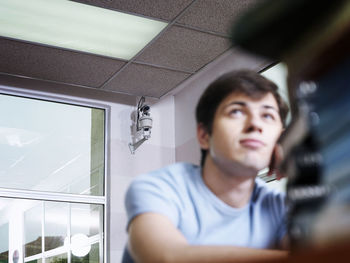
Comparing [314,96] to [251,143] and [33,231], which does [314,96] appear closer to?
[251,143]

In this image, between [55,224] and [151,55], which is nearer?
[151,55]

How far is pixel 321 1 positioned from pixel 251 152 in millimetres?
308

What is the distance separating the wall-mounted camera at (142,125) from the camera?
4895mm

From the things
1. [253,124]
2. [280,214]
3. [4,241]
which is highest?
[4,241]

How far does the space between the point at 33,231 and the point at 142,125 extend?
50.8 inches

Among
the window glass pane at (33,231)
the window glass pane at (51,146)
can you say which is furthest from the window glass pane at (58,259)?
the window glass pane at (51,146)

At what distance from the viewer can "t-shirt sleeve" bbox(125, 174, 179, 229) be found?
749mm

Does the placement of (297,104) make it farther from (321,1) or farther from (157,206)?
(157,206)

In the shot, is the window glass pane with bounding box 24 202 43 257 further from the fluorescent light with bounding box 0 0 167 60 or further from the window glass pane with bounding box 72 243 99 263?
the fluorescent light with bounding box 0 0 167 60

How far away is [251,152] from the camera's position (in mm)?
740

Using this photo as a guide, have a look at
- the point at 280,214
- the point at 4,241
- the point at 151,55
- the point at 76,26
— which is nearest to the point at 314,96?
the point at 280,214

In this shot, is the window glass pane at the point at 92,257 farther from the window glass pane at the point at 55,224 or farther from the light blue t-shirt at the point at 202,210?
the light blue t-shirt at the point at 202,210

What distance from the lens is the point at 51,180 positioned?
4820 millimetres

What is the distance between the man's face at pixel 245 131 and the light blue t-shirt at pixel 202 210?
0.07m
